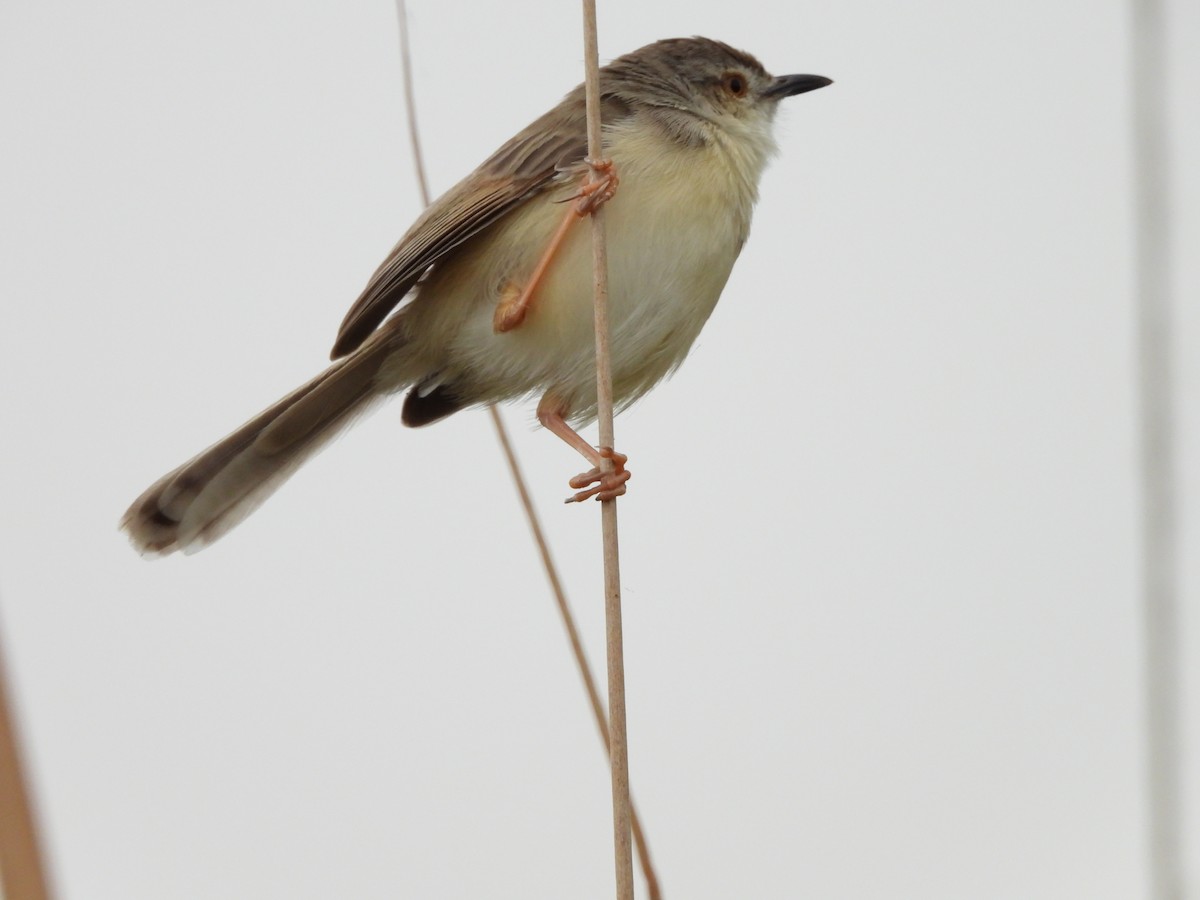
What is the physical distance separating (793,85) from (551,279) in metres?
1.17

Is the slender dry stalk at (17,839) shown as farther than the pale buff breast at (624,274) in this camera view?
No

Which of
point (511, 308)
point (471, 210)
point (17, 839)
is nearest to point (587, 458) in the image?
point (511, 308)

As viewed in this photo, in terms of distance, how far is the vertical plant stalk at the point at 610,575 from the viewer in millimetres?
1831

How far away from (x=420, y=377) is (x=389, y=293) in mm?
657

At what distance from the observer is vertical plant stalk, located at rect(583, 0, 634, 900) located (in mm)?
1831

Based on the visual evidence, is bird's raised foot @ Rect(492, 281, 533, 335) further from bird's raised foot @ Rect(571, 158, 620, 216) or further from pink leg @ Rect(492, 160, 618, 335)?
bird's raised foot @ Rect(571, 158, 620, 216)

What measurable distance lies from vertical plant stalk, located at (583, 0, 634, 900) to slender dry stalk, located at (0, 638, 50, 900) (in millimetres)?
809

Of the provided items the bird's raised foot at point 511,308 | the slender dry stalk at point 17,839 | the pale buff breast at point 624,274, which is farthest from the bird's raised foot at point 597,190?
the slender dry stalk at point 17,839

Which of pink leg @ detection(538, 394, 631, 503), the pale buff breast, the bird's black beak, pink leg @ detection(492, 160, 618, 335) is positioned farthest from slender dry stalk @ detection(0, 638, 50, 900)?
the bird's black beak

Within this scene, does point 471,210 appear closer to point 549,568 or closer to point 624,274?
point 624,274

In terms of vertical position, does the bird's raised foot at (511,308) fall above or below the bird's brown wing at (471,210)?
below

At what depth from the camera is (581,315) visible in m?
3.39

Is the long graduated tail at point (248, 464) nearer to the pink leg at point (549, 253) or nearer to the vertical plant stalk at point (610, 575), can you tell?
the pink leg at point (549, 253)

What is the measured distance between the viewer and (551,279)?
3.35m
